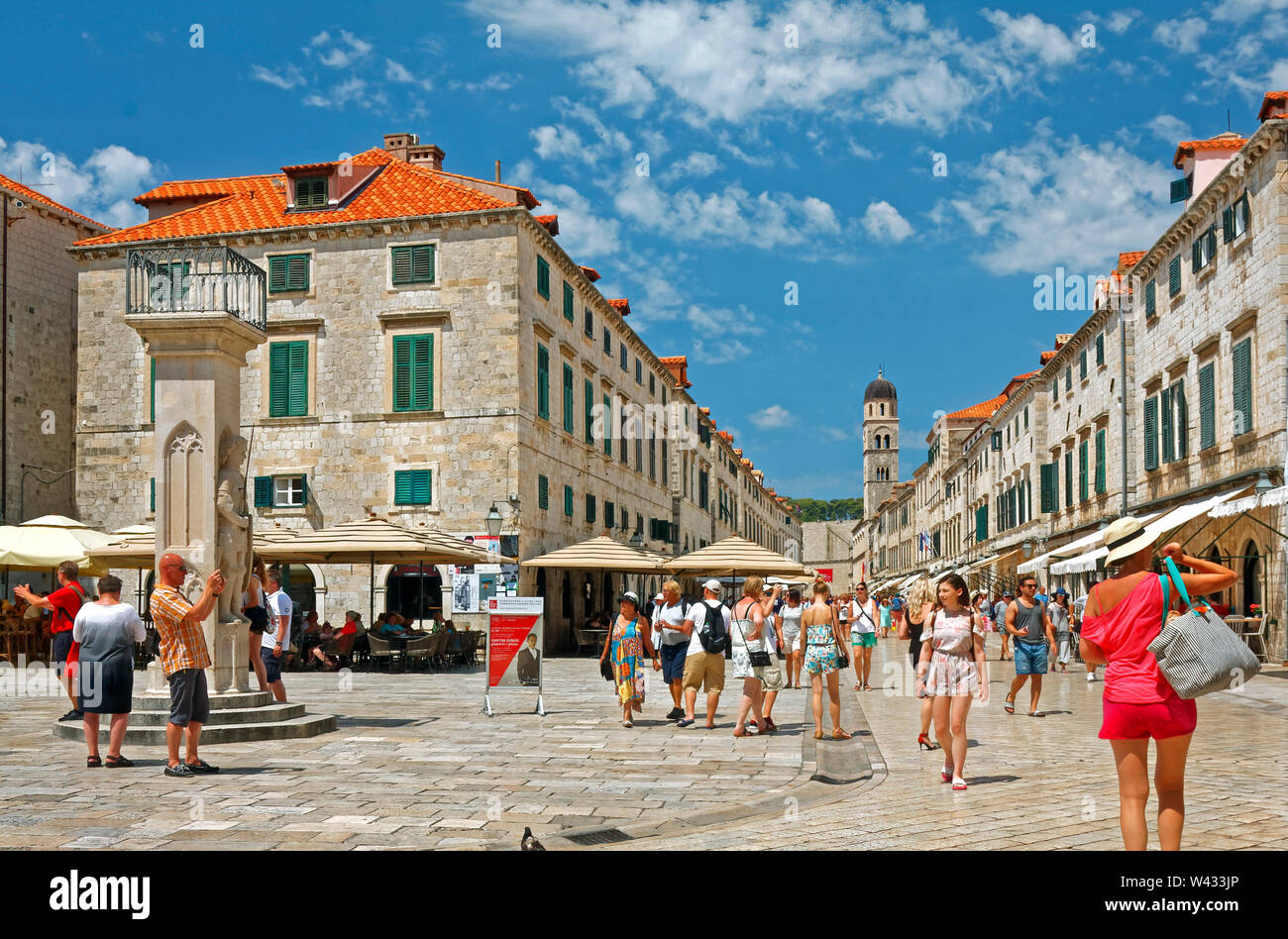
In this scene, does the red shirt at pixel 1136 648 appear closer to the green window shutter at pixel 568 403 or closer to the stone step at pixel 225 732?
the stone step at pixel 225 732

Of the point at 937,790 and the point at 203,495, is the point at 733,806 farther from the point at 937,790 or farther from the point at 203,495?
the point at 203,495

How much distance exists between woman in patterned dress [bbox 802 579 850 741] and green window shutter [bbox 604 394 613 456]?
26582 millimetres

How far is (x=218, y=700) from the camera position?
11938 millimetres

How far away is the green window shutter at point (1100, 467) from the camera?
3403cm

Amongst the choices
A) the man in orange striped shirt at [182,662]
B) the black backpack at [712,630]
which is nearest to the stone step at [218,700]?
the man in orange striped shirt at [182,662]

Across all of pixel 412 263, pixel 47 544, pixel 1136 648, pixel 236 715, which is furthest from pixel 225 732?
pixel 412 263

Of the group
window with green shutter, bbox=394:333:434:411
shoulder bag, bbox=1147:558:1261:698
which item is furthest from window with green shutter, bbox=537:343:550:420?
shoulder bag, bbox=1147:558:1261:698

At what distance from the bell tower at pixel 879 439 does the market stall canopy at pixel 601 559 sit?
111877 millimetres

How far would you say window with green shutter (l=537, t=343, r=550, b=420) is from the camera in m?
30.9

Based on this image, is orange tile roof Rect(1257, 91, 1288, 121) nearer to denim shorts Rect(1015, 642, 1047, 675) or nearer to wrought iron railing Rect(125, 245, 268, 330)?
denim shorts Rect(1015, 642, 1047, 675)

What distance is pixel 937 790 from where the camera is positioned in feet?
28.4

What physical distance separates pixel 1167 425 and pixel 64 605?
24.3 metres
